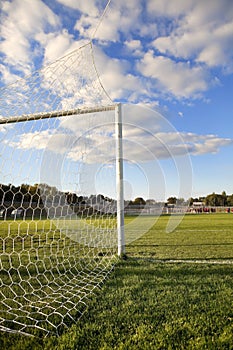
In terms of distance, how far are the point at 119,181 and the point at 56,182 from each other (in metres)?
1.12

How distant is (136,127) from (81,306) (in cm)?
486

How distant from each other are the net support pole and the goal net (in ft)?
0.71

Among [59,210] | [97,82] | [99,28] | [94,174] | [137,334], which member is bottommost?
[137,334]

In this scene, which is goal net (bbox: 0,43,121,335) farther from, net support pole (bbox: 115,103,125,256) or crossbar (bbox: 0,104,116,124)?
net support pole (bbox: 115,103,125,256)

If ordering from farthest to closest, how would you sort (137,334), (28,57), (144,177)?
(144,177) → (28,57) → (137,334)

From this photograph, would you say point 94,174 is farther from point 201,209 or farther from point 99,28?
point 201,209

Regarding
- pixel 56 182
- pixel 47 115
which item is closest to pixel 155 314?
pixel 56 182

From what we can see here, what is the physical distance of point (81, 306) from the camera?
2.77 metres

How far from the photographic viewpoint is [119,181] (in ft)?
16.7

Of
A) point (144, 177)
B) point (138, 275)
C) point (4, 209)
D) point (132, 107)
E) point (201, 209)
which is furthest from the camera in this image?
point (201, 209)

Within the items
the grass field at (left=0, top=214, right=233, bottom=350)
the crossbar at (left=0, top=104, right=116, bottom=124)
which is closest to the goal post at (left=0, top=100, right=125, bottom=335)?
the crossbar at (left=0, top=104, right=116, bottom=124)

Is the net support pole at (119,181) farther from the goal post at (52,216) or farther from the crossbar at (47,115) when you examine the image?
the crossbar at (47,115)

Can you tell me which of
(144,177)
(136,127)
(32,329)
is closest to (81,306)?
(32,329)

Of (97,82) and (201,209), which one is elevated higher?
(97,82)
